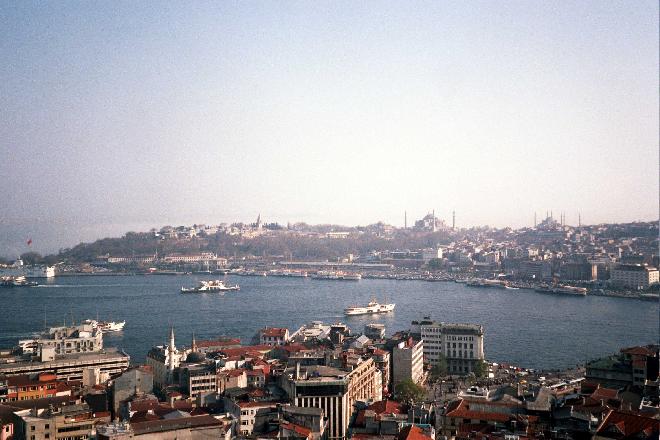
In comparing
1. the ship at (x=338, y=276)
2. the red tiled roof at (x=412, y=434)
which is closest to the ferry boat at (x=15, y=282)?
the ship at (x=338, y=276)

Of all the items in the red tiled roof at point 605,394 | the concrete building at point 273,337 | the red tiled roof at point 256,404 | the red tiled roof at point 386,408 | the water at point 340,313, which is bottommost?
the water at point 340,313

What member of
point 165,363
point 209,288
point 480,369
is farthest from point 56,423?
point 209,288

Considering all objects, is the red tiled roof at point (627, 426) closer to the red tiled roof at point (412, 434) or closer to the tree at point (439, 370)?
the red tiled roof at point (412, 434)

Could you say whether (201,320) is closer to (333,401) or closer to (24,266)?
(333,401)

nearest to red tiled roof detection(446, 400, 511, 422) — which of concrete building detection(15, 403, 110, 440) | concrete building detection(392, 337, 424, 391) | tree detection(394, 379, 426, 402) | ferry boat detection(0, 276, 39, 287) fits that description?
tree detection(394, 379, 426, 402)

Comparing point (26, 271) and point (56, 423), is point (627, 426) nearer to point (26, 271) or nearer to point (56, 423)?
point (56, 423)

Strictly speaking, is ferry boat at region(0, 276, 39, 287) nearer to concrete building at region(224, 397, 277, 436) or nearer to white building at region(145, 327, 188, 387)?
white building at region(145, 327, 188, 387)

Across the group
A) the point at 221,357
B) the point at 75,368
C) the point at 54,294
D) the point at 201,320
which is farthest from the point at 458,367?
the point at 54,294
